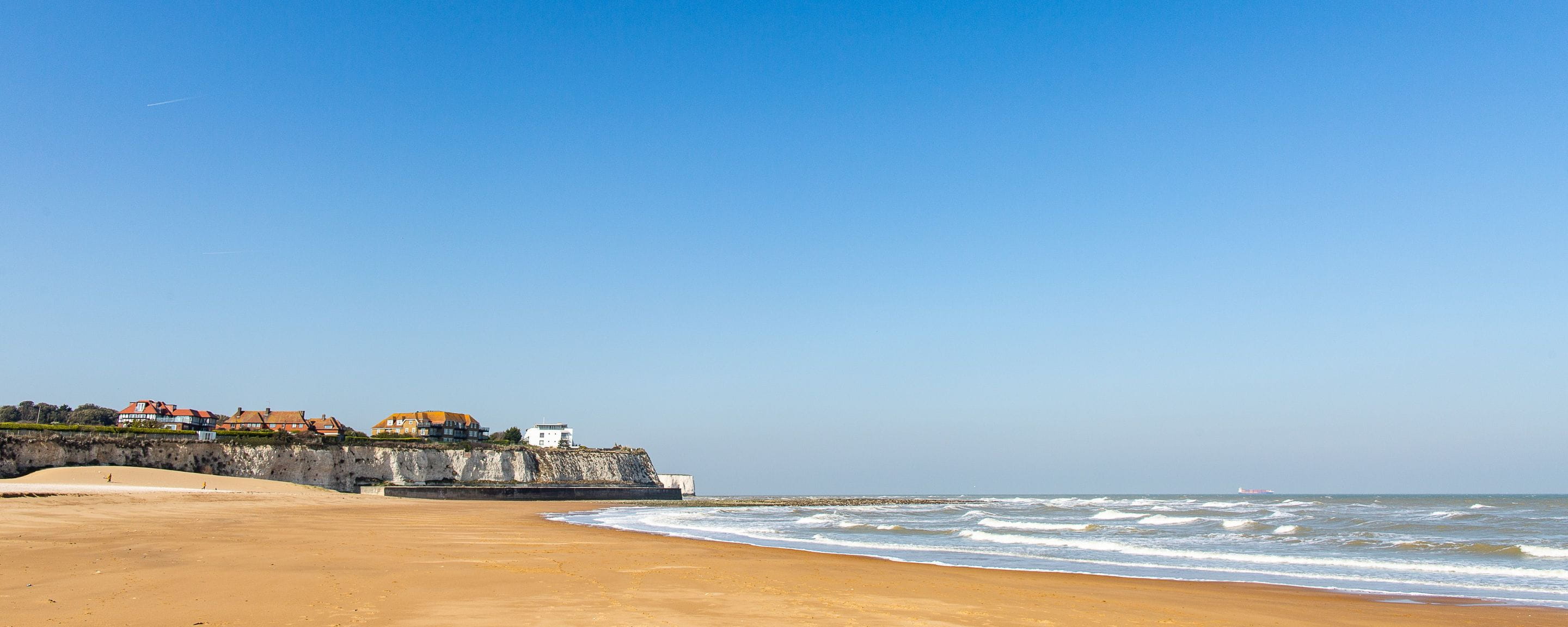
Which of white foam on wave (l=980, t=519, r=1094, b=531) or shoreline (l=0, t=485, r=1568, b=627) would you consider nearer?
shoreline (l=0, t=485, r=1568, b=627)

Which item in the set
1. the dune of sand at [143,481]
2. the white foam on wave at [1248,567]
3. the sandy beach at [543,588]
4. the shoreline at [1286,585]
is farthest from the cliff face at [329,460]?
the shoreline at [1286,585]

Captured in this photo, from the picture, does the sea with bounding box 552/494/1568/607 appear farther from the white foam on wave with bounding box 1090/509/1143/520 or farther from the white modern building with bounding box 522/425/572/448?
the white modern building with bounding box 522/425/572/448

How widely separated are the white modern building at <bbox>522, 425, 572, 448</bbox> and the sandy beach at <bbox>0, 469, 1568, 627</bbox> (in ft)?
368

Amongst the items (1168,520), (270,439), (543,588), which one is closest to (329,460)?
(270,439)

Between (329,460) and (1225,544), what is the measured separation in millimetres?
61286

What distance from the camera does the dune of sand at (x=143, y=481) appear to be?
46.1 m

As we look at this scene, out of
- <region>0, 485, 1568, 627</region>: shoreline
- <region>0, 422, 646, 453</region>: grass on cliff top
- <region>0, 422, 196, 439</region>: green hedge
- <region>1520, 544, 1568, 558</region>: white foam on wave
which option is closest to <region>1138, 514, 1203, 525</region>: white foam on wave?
<region>1520, 544, 1568, 558</region>: white foam on wave

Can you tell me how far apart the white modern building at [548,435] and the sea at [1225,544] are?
89.6m

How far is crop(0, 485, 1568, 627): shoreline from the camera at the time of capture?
9.63 meters

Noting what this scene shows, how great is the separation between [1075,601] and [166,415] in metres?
126

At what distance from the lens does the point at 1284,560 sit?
21.9 meters

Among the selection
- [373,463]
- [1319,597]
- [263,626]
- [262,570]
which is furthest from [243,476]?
[1319,597]

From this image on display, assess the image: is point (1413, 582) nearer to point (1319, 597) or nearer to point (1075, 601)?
point (1319, 597)

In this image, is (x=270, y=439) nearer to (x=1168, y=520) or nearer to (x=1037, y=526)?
(x=1037, y=526)
